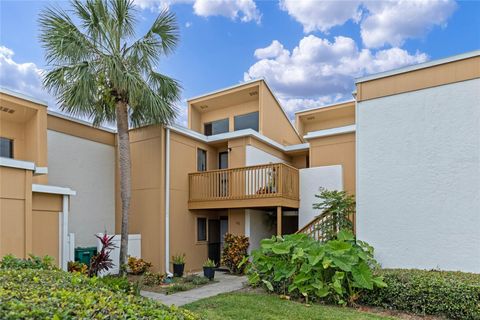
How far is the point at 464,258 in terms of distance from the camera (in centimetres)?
796

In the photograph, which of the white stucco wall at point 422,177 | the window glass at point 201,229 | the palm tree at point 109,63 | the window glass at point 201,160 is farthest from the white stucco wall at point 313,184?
the palm tree at point 109,63

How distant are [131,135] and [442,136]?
1020 cm

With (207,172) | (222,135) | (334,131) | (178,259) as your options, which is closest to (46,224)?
(178,259)

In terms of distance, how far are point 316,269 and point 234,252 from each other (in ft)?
16.4

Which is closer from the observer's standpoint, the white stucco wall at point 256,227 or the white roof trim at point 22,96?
the white roof trim at point 22,96

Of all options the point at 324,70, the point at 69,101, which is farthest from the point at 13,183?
the point at 324,70

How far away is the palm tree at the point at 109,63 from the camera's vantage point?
10031 millimetres

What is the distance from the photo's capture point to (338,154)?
13.3 metres

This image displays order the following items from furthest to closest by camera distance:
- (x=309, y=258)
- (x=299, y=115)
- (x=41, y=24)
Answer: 1. (x=299, y=115)
2. (x=41, y=24)
3. (x=309, y=258)

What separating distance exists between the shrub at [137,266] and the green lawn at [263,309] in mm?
4103

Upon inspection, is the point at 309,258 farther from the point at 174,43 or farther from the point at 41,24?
the point at 41,24

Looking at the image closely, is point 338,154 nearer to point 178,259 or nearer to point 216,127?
point 216,127

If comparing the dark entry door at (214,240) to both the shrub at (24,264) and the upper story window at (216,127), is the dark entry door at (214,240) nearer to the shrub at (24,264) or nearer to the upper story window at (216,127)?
the upper story window at (216,127)

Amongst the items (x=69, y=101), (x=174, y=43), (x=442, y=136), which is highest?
(x=174, y=43)
